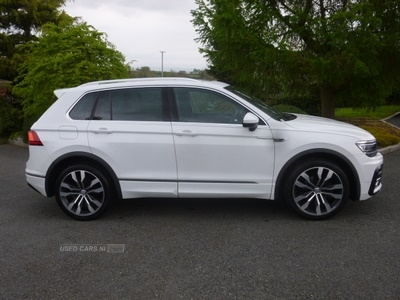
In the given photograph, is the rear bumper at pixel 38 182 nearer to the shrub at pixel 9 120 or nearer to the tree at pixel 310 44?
the tree at pixel 310 44

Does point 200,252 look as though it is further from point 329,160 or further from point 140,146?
point 329,160

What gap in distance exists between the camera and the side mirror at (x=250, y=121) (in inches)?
174

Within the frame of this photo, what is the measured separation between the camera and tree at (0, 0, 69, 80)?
44.8ft

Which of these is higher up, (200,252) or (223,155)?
(223,155)

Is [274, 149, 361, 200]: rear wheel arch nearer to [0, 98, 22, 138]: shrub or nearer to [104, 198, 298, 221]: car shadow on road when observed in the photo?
[104, 198, 298, 221]: car shadow on road

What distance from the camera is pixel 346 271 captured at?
11.3 ft

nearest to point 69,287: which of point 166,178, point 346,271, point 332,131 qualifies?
point 166,178

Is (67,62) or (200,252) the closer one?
(200,252)

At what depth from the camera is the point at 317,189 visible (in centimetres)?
461

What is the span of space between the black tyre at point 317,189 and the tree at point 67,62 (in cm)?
676

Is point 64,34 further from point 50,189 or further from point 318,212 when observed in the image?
point 318,212

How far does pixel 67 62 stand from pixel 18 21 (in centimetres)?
564

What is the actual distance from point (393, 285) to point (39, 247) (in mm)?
3374

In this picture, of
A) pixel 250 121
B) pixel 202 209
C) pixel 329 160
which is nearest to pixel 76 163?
pixel 202 209
